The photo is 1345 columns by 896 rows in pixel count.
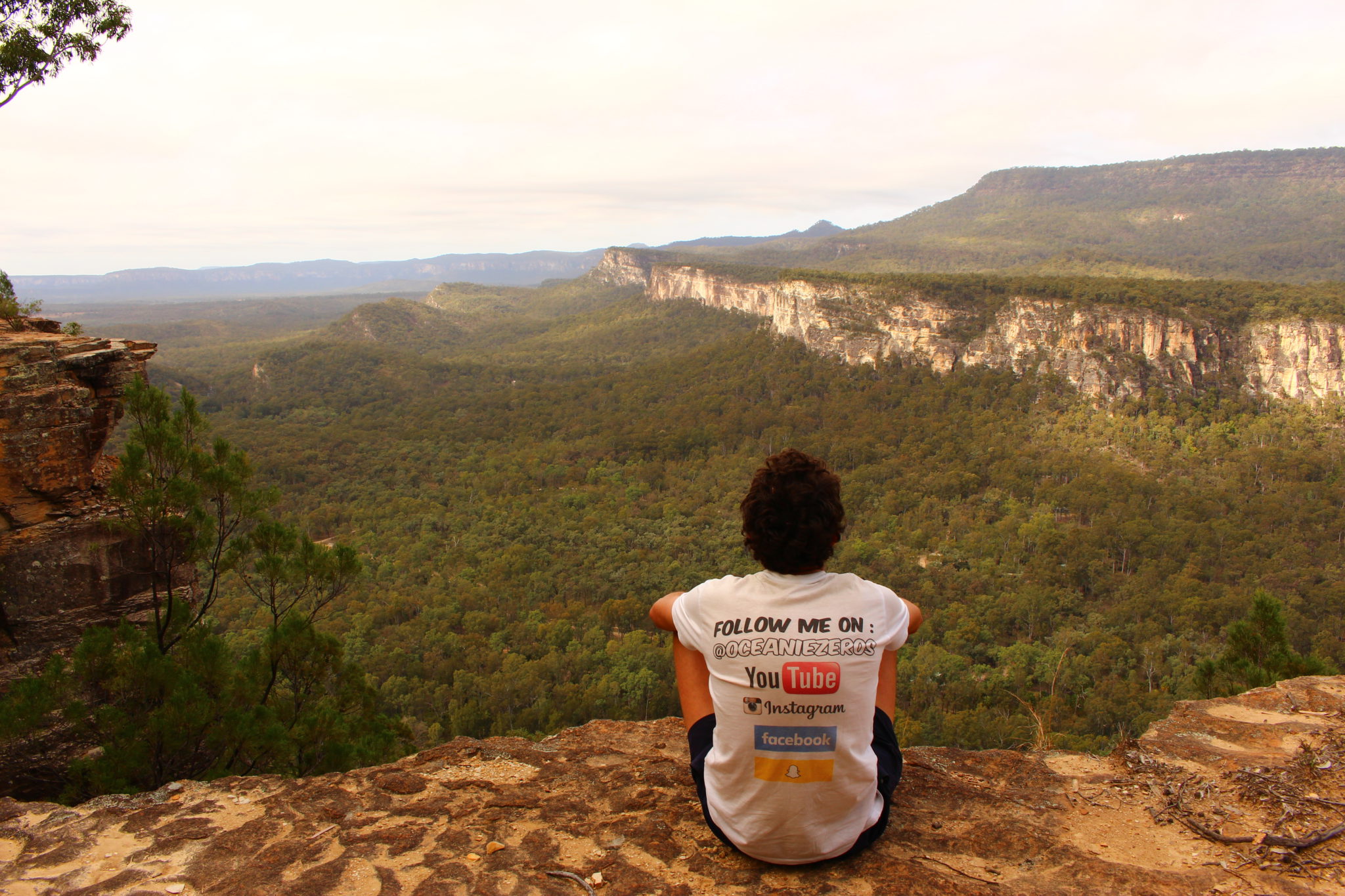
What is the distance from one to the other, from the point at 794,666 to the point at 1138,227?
16914cm

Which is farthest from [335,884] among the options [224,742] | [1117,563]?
[1117,563]

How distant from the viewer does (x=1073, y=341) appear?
51375 millimetres

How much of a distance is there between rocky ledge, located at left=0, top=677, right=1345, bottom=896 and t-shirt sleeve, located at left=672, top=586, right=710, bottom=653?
1.04 m

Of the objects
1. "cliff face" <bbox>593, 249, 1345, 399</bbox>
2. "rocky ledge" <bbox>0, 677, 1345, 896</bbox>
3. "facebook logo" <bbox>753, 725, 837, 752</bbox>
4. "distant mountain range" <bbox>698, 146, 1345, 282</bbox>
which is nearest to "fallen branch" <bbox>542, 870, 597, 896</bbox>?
"rocky ledge" <bbox>0, 677, 1345, 896</bbox>

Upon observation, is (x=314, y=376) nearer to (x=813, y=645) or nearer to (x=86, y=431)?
(x=86, y=431)

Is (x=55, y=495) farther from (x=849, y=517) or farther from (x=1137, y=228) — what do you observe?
(x=1137, y=228)

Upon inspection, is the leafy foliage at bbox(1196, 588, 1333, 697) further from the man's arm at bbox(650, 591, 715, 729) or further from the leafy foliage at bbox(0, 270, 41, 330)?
the leafy foliage at bbox(0, 270, 41, 330)

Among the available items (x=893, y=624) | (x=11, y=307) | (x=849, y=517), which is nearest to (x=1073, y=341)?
(x=849, y=517)

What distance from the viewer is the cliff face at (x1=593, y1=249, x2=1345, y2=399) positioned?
142 ft

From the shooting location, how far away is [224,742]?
5.89 meters

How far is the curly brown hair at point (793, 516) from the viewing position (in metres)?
2.53

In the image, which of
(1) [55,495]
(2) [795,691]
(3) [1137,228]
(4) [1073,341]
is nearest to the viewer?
(2) [795,691]

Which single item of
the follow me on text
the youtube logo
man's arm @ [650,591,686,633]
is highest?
the follow me on text

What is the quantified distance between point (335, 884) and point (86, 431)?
20.8 ft
